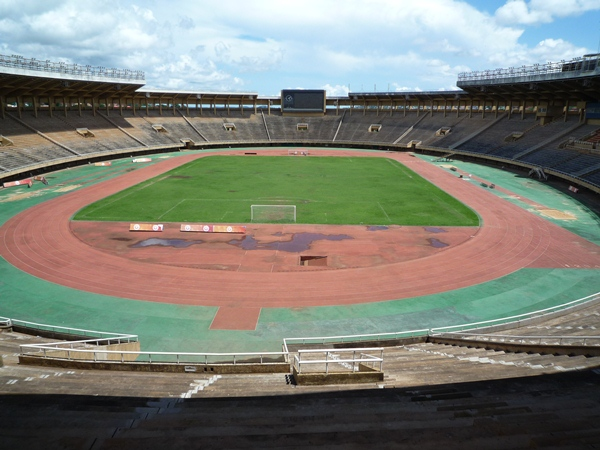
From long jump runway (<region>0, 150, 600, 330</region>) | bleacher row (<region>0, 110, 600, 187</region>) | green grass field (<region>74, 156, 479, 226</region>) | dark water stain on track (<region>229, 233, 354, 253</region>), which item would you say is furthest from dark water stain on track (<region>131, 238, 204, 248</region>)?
bleacher row (<region>0, 110, 600, 187</region>)

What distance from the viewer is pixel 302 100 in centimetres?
10162

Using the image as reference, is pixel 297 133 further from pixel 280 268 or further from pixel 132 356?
pixel 132 356

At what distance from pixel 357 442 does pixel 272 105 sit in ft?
337

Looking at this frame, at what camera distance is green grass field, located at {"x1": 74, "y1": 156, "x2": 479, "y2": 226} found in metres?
38.2

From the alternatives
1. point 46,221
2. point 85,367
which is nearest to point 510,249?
point 85,367

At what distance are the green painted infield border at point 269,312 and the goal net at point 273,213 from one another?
16015 mm

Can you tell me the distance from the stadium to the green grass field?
45 centimetres

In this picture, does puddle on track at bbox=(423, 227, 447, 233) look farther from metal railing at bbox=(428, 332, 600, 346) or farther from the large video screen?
Answer: the large video screen

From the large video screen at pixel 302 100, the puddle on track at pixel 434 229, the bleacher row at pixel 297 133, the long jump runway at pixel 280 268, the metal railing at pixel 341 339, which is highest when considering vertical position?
the large video screen at pixel 302 100

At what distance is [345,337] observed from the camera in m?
18.3

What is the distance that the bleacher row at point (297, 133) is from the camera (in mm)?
57844

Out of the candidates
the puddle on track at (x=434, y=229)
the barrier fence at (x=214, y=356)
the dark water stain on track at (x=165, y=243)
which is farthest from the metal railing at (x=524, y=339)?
the dark water stain on track at (x=165, y=243)

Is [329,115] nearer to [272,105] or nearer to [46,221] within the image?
[272,105]

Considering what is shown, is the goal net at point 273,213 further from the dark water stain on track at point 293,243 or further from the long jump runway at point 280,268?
the dark water stain on track at point 293,243
